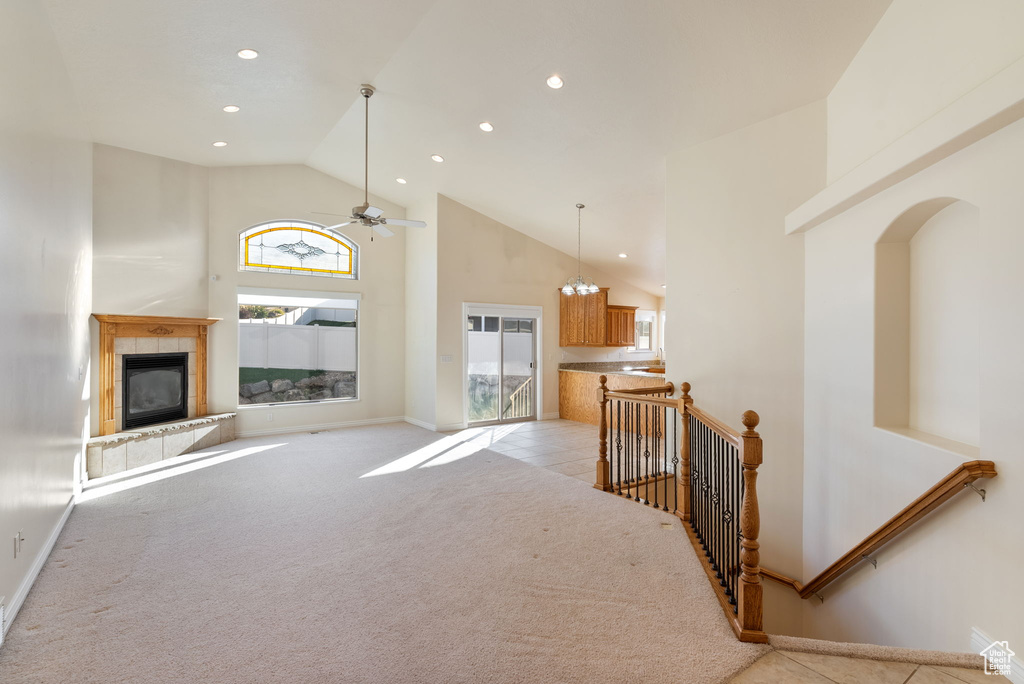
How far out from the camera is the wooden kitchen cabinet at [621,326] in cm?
912

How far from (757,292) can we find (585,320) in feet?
14.4

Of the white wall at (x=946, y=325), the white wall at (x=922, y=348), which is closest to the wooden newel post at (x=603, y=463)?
the white wall at (x=922, y=348)

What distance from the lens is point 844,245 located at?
360 cm

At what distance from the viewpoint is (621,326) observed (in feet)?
30.7

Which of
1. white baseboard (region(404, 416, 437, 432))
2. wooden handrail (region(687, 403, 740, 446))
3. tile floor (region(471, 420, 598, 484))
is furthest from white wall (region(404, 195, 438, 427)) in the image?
wooden handrail (region(687, 403, 740, 446))

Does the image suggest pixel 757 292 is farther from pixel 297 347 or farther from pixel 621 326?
pixel 297 347

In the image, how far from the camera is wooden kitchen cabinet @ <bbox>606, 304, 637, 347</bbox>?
29.9 ft

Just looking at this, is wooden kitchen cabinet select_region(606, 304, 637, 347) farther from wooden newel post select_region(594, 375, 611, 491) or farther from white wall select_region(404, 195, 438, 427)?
wooden newel post select_region(594, 375, 611, 491)

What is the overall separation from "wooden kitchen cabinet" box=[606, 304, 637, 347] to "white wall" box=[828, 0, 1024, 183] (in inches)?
210

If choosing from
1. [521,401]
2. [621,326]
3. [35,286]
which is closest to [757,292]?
[521,401]

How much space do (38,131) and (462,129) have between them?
3.58m

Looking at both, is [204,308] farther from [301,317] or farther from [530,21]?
[530,21]

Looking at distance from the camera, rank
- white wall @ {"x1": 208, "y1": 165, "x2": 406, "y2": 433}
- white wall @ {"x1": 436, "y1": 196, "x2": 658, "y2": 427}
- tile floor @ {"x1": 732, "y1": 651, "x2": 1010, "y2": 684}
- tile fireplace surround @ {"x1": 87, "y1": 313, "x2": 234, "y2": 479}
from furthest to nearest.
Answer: white wall @ {"x1": 436, "y1": 196, "x2": 658, "y2": 427}, white wall @ {"x1": 208, "y1": 165, "x2": 406, "y2": 433}, tile fireplace surround @ {"x1": 87, "y1": 313, "x2": 234, "y2": 479}, tile floor @ {"x1": 732, "y1": 651, "x2": 1010, "y2": 684}

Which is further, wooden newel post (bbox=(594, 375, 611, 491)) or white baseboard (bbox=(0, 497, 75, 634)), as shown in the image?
wooden newel post (bbox=(594, 375, 611, 491))
